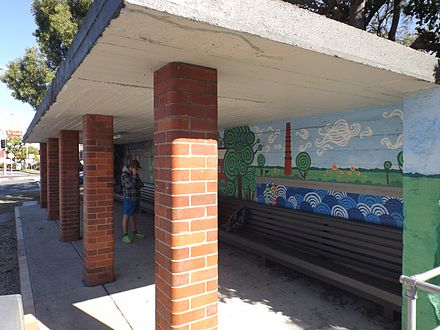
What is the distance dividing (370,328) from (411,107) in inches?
92.5

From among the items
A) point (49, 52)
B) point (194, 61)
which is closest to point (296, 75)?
point (194, 61)

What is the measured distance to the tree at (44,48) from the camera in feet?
39.4

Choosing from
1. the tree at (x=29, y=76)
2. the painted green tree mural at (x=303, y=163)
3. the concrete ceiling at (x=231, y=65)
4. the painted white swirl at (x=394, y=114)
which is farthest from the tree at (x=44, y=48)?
the painted white swirl at (x=394, y=114)

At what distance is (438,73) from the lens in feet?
8.82

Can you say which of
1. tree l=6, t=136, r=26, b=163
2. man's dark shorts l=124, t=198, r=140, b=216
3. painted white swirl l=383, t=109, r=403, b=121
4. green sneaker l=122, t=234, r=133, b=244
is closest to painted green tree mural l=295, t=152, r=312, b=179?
painted white swirl l=383, t=109, r=403, b=121

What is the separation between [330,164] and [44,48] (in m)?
12.4

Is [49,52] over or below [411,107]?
over

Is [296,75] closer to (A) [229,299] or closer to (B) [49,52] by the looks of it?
(A) [229,299]

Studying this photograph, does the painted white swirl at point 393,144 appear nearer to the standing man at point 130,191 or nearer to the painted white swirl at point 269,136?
the painted white swirl at point 269,136

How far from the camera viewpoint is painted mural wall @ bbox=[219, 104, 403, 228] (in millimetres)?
4109

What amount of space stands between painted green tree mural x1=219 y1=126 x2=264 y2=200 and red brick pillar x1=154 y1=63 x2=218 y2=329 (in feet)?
13.8

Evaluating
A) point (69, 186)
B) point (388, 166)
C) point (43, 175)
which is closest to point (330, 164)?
point (388, 166)

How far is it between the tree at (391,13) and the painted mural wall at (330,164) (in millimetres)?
3179

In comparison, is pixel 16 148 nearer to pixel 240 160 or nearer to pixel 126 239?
pixel 126 239
